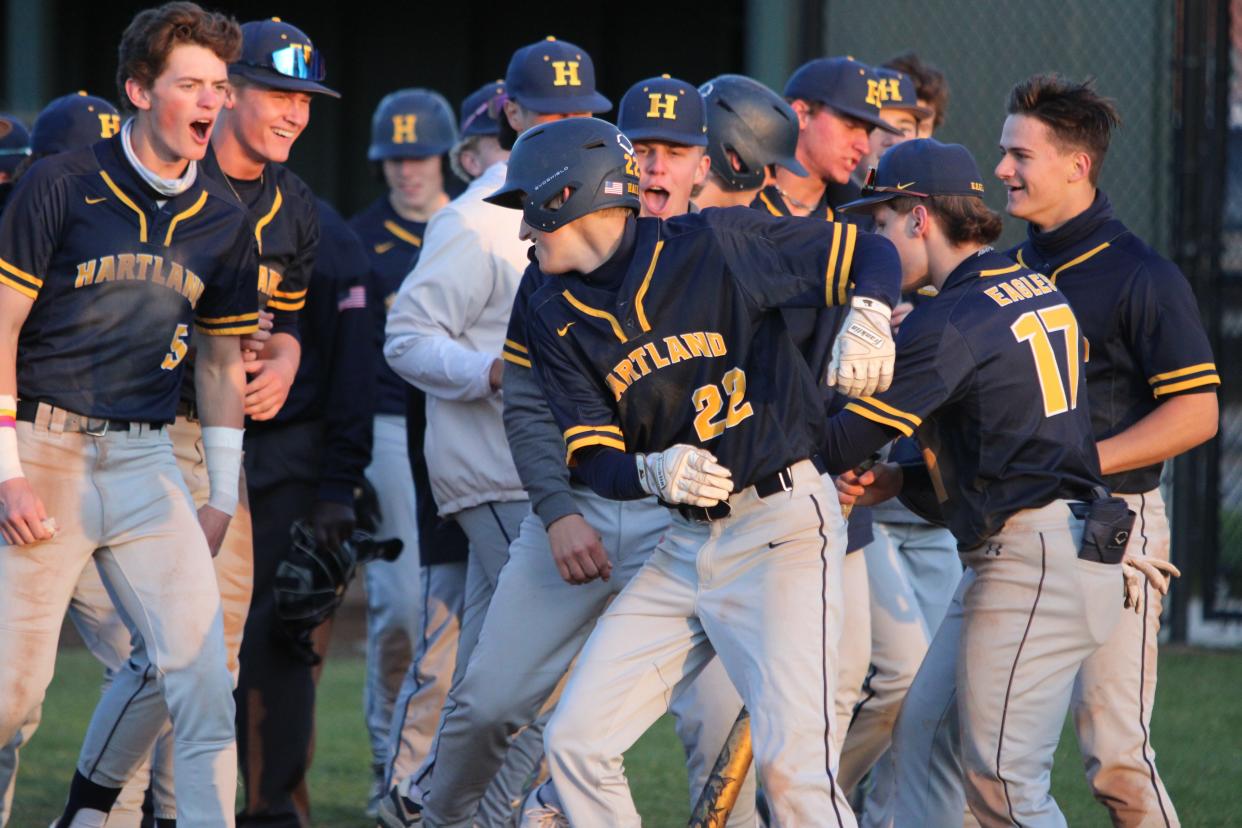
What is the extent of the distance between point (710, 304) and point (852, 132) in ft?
6.68

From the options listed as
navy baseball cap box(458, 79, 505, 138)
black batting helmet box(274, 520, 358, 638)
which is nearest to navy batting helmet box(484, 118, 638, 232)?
black batting helmet box(274, 520, 358, 638)

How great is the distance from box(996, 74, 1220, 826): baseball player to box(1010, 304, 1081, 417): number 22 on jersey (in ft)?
0.91

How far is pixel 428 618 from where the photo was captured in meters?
5.68

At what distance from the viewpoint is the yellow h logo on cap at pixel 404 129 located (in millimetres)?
7766

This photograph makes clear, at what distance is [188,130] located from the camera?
4191 mm

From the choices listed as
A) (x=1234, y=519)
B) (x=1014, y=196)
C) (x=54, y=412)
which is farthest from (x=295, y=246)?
(x=1234, y=519)

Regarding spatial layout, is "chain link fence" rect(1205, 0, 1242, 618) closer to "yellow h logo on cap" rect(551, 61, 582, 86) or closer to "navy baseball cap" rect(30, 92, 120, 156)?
"yellow h logo on cap" rect(551, 61, 582, 86)

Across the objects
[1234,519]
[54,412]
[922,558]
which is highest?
[54,412]

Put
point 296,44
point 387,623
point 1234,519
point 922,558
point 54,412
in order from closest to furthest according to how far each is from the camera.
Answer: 1. point 54,412
2. point 296,44
3. point 922,558
4. point 387,623
5. point 1234,519

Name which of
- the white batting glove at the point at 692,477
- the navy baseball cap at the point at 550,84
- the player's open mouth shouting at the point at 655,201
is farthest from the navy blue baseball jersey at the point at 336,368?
the white batting glove at the point at 692,477

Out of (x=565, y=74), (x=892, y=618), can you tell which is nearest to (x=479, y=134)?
(x=565, y=74)

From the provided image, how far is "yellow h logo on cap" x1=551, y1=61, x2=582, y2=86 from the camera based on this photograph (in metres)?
5.09

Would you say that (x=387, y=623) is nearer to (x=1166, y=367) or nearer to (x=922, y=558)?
(x=922, y=558)

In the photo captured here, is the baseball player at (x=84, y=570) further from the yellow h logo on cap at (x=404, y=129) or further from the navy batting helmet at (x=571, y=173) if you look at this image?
the yellow h logo on cap at (x=404, y=129)
